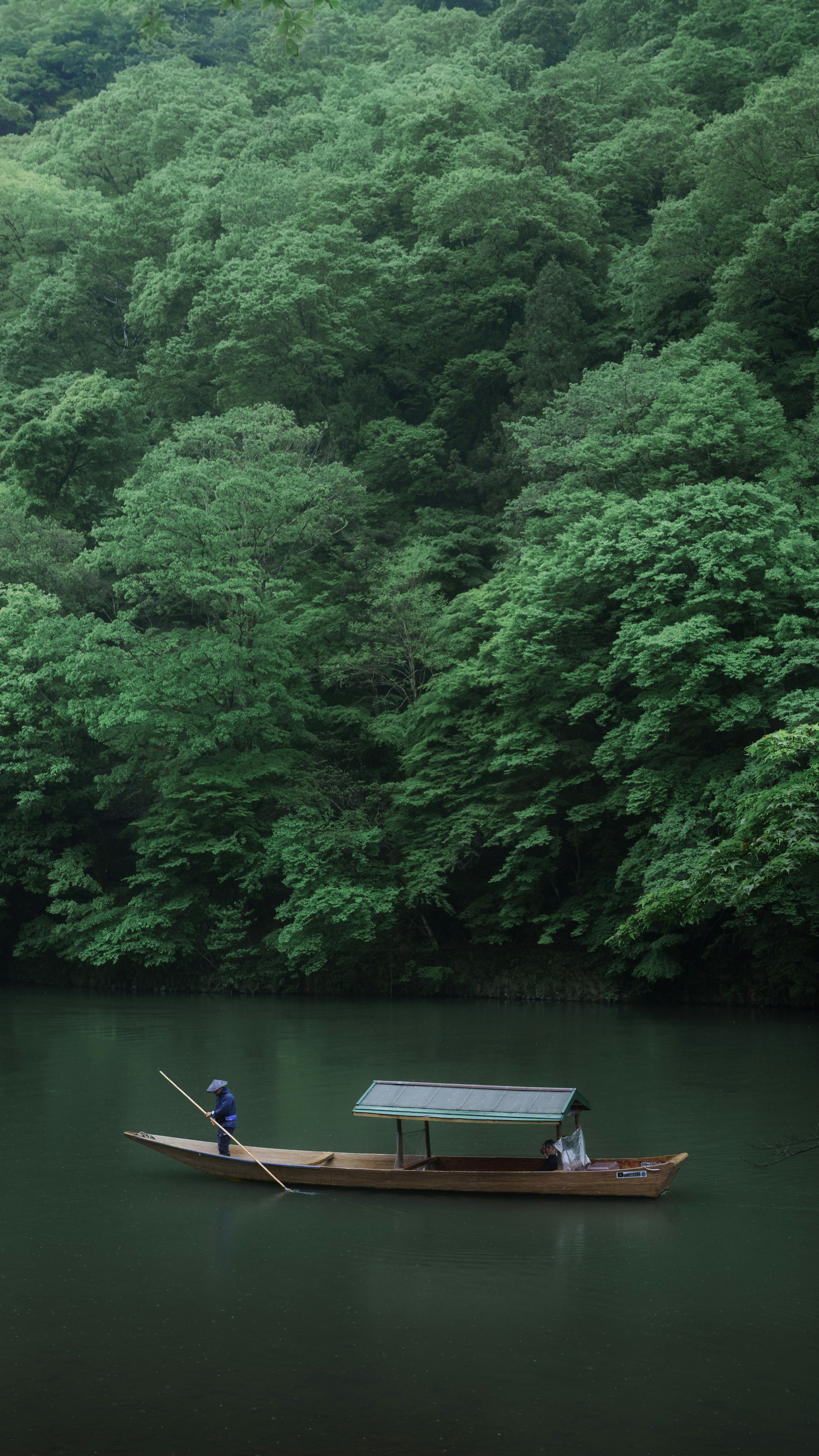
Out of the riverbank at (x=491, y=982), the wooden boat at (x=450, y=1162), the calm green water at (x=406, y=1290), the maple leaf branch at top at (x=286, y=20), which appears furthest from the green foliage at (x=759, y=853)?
the riverbank at (x=491, y=982)

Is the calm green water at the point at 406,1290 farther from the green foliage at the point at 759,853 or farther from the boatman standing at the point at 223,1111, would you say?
the green foliage at the point at 759,853

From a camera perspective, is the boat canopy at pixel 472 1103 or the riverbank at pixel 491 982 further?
the riverbank at pixel 491 982

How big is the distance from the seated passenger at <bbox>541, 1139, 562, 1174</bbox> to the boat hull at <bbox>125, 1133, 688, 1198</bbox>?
11 cm

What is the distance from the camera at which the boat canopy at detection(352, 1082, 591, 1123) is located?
13.4 m

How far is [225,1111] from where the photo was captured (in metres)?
14.8

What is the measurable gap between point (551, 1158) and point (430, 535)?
85.5 feet

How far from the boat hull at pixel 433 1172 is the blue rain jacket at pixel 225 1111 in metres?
0.31

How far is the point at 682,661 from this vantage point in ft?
86.4

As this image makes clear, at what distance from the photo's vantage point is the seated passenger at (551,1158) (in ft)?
43.7

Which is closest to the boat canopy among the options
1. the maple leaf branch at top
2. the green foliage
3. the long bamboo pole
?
the long bamboo pole

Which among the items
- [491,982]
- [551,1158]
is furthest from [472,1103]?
[491,982]

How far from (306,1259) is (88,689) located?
25.2 m

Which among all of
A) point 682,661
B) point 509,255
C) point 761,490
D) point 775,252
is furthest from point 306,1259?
point 509,255

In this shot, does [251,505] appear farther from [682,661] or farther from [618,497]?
[682,661]
